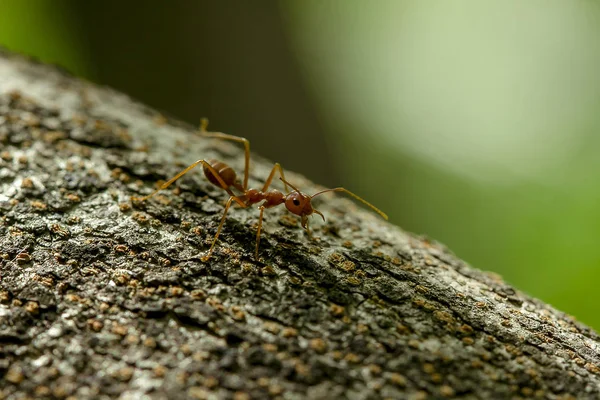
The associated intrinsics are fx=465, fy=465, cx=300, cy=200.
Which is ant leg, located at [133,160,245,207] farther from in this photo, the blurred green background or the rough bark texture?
the blurred green background

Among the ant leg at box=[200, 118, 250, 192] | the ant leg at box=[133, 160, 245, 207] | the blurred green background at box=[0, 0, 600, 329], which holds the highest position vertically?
the blurred green background at box=[0, 0, 600, 329]

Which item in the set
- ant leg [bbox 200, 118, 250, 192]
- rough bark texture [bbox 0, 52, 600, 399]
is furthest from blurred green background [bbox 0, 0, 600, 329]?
rough bark texture [bbox 0, 52, 600, 399]

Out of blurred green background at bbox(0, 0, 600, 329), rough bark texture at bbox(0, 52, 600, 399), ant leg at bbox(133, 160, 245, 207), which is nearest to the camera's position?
rough bark texture at bbox(0, 52, 600, 399)

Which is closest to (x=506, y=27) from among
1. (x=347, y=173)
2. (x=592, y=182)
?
(x=592, y=182)

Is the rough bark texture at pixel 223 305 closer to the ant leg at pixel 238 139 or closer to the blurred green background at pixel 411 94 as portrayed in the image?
the ant leg at pixel 238 139

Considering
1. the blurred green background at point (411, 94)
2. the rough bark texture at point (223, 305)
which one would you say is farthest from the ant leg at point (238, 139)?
the blurred green background at point (411, 94)

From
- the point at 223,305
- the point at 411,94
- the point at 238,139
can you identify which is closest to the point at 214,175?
the point at 238,139

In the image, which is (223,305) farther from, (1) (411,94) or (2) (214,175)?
(1) (411,94)
